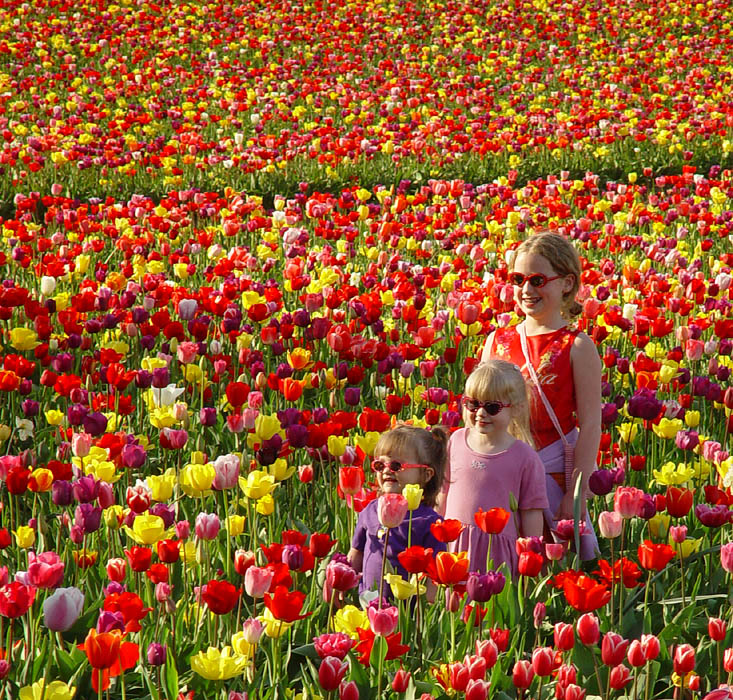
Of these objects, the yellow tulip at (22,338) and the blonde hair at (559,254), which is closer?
the blonde hair at (559,254)

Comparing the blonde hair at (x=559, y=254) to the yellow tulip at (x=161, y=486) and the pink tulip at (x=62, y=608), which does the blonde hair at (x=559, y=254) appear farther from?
the pink tulip at (x=62, y=608)

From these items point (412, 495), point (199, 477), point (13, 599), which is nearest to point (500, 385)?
point (412, 495)

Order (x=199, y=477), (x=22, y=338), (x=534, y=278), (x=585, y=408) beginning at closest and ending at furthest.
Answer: (x=199, y=477) < (x=585, y=408) < (x=534, y=278) < (x=22, y=338)

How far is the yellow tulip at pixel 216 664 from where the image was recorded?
7.86 feet

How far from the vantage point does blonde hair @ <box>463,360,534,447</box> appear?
11.4 feet

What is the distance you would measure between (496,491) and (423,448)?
272 millimetres

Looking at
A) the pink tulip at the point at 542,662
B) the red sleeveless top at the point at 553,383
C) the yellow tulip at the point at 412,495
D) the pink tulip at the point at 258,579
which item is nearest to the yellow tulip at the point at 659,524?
the red sleeveless top at the point at 553,383

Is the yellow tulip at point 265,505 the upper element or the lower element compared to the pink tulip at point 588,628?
lower

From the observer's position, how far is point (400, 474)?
3.44 m

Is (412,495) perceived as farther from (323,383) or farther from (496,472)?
(323,383)

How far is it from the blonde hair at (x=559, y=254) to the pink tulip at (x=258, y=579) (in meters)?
1.93

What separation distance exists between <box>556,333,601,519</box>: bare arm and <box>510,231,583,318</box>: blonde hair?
0.31 m

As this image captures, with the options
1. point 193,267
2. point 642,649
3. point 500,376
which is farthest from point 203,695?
point 193,267

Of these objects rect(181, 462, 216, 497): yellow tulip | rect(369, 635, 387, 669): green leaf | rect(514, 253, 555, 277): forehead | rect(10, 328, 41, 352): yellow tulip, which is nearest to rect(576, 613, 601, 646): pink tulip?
rect(369, 635, 387, 669): green leaf
